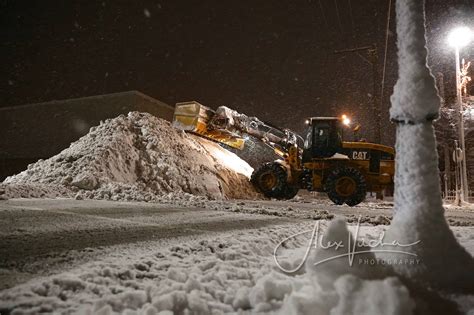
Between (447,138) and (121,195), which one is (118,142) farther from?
(447,138)

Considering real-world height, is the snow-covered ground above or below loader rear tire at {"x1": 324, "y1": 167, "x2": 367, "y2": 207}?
below

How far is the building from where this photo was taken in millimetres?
15781

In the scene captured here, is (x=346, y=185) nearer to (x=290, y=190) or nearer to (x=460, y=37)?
(x=290, y=190)

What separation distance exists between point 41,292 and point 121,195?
6420mm

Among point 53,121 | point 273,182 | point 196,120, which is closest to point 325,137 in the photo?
point 273,182

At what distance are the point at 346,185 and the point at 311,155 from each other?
1670mm

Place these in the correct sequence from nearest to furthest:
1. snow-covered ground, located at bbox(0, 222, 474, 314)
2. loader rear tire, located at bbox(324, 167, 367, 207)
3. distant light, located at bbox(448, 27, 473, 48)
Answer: snow-covered ground, located at bbox(0, 222, 474, 314) → loader rear tire, located at bbox(324, 167, 367, 207) → distant light, located at bbox(448, 27, 473, 48)

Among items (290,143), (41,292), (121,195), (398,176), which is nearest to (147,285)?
(41,292)

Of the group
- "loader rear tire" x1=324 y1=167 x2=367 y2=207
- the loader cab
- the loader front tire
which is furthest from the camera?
the loader front tire

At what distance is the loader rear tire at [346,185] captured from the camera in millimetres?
10609

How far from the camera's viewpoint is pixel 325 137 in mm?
11727

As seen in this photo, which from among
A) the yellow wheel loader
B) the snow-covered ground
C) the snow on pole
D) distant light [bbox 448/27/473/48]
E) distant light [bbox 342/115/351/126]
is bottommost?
the snow-covered ground

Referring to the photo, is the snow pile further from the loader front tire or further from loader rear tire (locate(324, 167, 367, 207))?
loader rear tire (locate(324, 167, 367, 207))

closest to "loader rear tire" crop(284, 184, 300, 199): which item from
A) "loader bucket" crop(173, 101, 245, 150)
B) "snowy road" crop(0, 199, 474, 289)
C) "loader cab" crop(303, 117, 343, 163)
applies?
"loader cab" crop(303, 117, 343, 163)
